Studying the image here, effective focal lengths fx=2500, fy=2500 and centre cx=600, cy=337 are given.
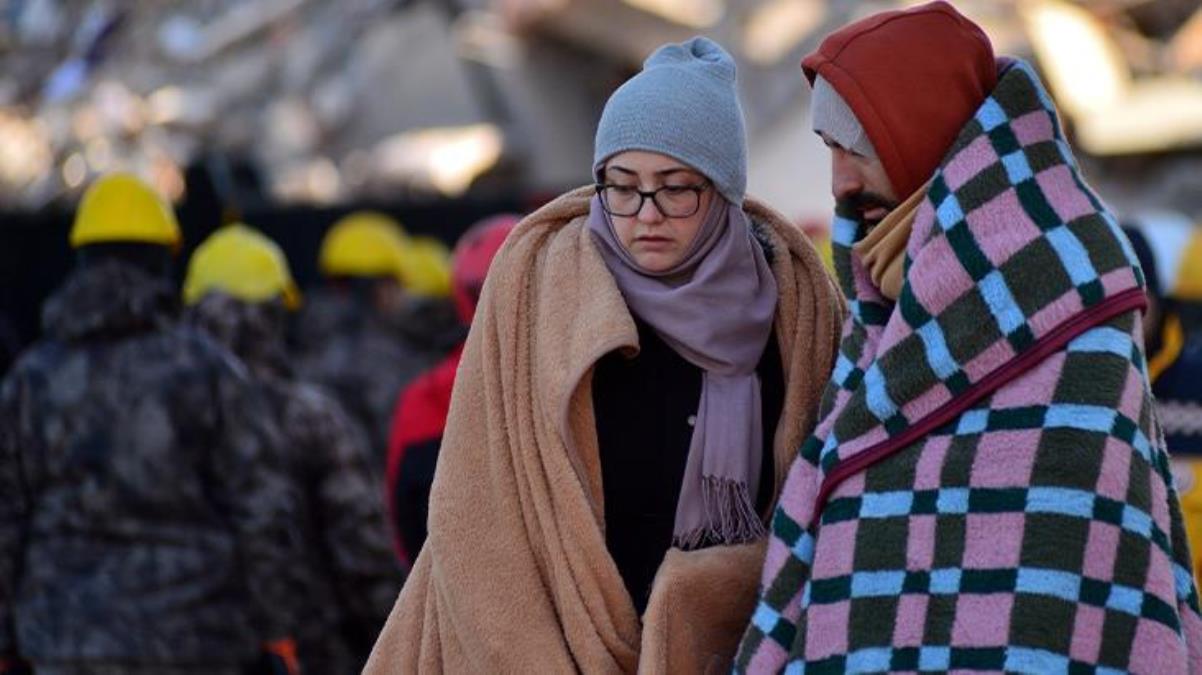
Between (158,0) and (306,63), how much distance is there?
15.2ft

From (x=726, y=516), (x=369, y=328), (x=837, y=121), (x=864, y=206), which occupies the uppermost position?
(x=837, y=121)

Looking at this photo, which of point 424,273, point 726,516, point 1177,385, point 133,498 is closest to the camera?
point 726,516

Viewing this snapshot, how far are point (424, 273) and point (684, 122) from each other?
7.78 m

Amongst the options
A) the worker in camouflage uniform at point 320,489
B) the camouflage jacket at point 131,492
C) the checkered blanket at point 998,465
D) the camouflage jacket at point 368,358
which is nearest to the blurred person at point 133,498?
the camouflage jacket at point 131,492

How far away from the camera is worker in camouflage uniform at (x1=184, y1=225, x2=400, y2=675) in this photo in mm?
7117

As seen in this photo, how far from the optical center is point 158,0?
28953mm

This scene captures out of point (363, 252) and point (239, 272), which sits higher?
point (239, 272)

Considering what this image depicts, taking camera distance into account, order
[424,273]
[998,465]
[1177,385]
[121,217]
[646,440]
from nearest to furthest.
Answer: [998,465]
[646,440]
[1177,385]
[121,217]
[424,273]

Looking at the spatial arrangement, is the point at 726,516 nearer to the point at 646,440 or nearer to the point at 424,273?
the point at 646,440

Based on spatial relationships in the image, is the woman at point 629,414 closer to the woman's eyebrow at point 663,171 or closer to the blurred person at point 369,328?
the woman's eyebrow at point 663,171

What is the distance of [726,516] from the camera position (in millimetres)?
4203

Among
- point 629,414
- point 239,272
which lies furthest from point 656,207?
point 239,272

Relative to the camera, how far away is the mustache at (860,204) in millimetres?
4012

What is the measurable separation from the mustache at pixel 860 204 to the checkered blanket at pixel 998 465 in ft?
0.40
